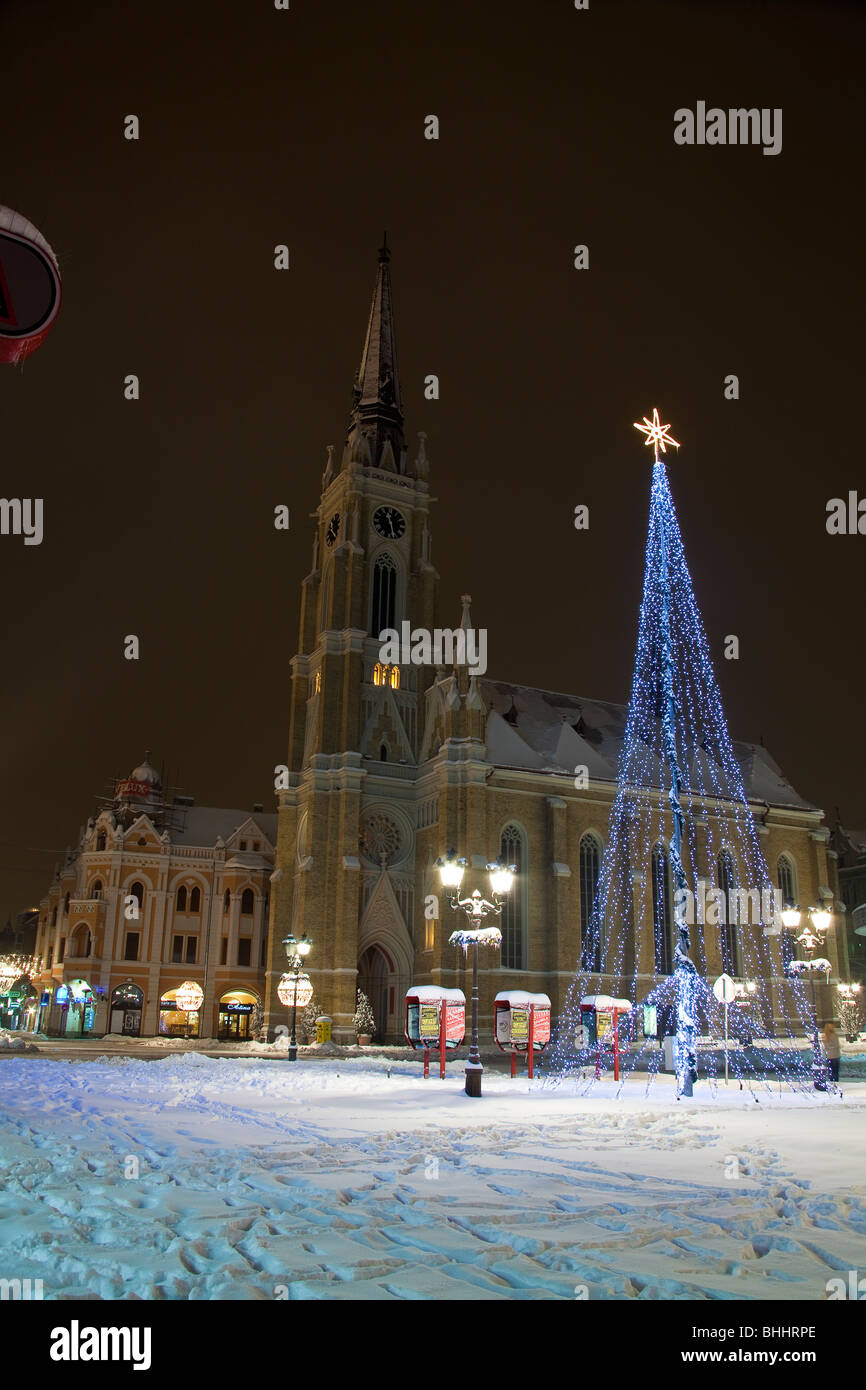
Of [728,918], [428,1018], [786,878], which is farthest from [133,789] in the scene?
[786,878]

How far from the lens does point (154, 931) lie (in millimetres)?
64562

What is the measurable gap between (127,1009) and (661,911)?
3329 centimetres

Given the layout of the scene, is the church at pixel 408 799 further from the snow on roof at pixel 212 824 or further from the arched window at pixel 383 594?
the snow on roof at pixel 212 824

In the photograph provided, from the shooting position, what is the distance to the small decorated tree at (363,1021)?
48.6 m

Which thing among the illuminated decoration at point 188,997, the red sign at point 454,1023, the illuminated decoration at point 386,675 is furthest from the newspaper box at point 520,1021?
the illuminated decoration at point 188,997

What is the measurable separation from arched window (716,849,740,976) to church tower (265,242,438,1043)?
761 inches

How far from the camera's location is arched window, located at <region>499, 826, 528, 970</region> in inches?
2047

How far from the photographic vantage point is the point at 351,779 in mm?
52469

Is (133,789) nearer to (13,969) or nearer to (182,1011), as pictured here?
(13,969)

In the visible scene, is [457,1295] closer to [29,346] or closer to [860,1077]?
[29,346]

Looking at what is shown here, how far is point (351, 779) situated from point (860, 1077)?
91.2 ft

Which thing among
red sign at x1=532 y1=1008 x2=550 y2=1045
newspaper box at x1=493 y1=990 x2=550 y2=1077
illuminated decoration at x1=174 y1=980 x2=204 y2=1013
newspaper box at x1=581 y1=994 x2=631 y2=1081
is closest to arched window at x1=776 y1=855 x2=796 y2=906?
newspaper box at x1=581 y1=994 x2=631 y2=1081

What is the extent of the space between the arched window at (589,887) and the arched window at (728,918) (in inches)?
356
